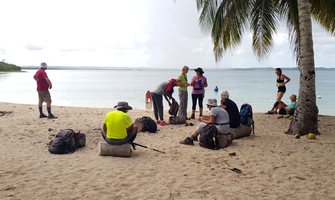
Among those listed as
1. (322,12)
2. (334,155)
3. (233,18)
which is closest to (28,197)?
(334,155)

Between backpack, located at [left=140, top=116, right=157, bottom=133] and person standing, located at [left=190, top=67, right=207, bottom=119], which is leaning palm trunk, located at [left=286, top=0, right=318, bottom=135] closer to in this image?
person standing, located at [left=190, top=67, right=207, bottom=119]

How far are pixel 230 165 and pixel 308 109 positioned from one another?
11.5 feet

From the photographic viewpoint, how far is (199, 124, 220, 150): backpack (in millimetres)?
6801

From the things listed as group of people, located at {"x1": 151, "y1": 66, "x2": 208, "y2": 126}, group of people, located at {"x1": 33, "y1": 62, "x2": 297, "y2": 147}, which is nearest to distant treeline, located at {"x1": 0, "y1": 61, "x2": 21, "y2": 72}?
group of people, located at {"x1": 33, "y1": 62, "x2": 297, "y2": 147}

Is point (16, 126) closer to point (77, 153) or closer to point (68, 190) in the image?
point (77, 153)

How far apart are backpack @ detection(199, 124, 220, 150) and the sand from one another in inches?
8.1

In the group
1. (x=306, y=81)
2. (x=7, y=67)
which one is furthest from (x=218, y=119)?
(x=7, y=67)

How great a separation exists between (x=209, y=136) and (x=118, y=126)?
203cm

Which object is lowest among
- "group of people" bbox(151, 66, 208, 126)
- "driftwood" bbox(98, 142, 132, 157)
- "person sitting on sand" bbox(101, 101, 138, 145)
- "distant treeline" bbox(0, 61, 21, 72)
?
"driftwood" bbox(98, 142, 132, 157)

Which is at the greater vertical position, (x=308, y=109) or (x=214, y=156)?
(x=308, y=109)

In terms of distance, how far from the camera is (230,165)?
5.70 m

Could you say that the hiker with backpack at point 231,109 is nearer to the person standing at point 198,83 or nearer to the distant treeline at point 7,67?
the person standing at point 198,83

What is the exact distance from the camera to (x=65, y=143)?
6457 millimetres

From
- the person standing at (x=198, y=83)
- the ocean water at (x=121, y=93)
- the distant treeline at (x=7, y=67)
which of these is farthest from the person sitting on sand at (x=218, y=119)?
the distant treeline at (x=7, y=67)
